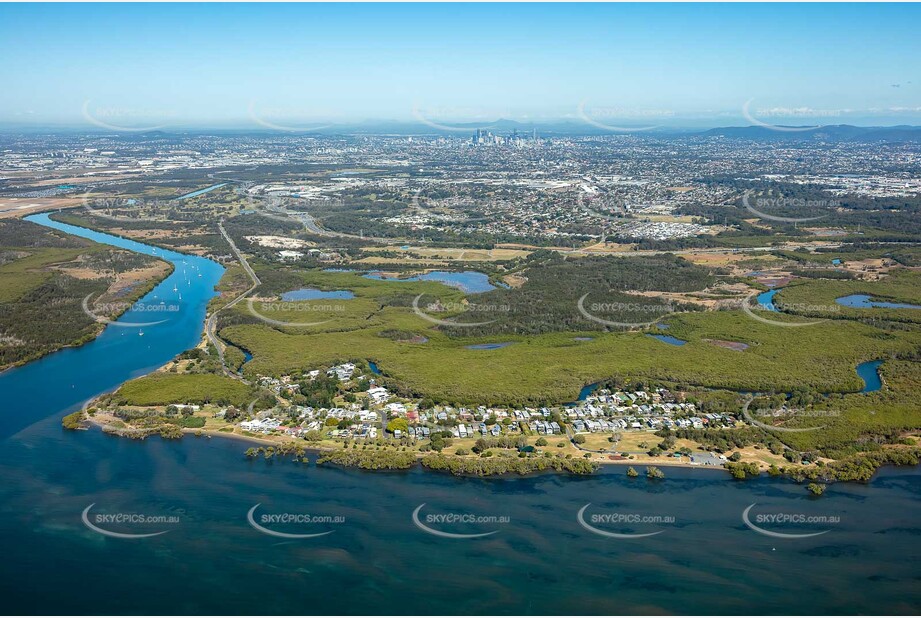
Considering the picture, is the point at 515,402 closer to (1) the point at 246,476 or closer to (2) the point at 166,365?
(1) the point at 246,476

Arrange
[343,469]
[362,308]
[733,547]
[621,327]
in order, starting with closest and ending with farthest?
[733,547]
[343,469]
[621,327]
[362,308]

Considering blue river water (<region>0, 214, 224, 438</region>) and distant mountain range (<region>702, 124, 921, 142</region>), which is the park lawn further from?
distant mountain range (<region>702, 124, 921, 142</region>)

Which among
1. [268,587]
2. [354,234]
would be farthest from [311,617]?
[354,234]

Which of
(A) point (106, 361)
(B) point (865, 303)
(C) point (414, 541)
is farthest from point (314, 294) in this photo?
(B) point (865, 303)

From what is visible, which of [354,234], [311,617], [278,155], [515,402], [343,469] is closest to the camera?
[311,617]

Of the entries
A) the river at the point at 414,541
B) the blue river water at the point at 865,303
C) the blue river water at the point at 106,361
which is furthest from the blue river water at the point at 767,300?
the blue river water at the point at 106,361

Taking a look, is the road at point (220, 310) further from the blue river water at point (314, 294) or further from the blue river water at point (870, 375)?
the blue river water at point (870, 375)
